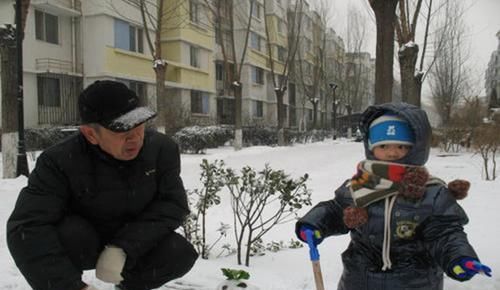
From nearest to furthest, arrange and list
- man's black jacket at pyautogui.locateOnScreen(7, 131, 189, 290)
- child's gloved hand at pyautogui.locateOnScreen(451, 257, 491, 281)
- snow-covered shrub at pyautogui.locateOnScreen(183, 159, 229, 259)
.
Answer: child's gloved hand at pyautogui.locateOnScreen(451, 257, 491, 281), man's black jacket at pyautogui.locateOnScreen(7, 131, 189, 290), snow-covered shrub at pyautogui.locateOnScreen(183, 159, 229, 259)

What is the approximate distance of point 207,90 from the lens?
89.2 ft

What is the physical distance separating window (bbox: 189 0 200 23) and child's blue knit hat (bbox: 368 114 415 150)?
892 inches

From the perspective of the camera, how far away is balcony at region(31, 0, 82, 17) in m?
17.7

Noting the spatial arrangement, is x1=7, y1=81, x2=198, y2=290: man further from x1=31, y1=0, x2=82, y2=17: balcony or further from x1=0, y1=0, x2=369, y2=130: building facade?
x1=31, y1=0, x2=82, y2=17: balcony

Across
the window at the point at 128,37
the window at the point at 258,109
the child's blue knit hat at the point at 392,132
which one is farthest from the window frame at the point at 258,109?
the child's blue knit hat at the point at 392,132


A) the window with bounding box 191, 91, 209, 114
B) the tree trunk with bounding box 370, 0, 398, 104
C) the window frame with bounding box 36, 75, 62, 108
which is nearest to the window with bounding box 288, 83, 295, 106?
the window with bounding box 191, 91, 209, 114

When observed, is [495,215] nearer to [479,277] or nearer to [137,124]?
[479,277]

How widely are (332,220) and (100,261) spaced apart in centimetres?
109

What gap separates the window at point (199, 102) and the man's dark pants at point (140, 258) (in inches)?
933

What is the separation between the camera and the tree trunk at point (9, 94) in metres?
8.32

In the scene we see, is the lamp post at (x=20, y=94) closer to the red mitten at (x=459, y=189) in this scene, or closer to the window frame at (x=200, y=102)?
the red mitten at (x=459, y=189)

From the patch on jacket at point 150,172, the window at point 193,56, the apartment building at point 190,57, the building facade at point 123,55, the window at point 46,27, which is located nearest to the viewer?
the patch on jacket at point 150,172

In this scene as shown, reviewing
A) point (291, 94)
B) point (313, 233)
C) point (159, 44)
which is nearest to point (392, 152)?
point (313, 233)

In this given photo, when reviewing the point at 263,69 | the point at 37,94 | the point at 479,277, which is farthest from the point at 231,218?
the point at 263,69
